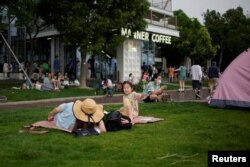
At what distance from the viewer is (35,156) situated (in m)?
7.85

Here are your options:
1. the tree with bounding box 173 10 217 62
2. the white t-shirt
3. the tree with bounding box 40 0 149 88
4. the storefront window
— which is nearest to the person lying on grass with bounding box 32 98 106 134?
the white t-shirt

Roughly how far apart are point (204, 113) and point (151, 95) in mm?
3930

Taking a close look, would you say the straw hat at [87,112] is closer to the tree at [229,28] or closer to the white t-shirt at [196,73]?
the white t-shirt at [196,73]

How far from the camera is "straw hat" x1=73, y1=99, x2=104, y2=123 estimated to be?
9770mm

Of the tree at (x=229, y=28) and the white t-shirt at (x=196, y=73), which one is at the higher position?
the tree at (x=229, y=28)

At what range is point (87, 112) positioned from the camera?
977 centimetres

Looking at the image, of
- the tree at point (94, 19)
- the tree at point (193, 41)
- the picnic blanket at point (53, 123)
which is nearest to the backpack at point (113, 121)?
the picnic blanket at point (53, 123)

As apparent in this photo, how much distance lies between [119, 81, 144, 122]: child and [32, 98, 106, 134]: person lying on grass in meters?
1.03

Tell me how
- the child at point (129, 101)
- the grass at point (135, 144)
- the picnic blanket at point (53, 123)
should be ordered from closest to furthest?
the grass at point (135, 144)
the picnic blanket at point (53, 123)
the child at point (129, 101)

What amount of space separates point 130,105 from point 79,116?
6.20 feet

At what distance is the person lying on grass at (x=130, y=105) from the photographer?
11.1 m

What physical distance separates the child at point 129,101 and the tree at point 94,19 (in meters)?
15.3
